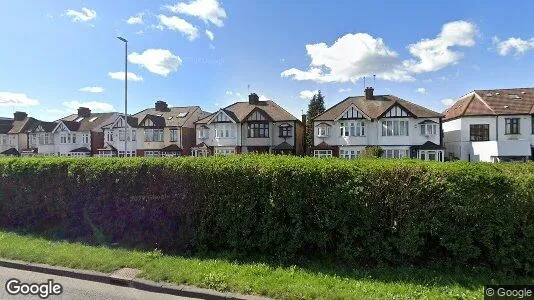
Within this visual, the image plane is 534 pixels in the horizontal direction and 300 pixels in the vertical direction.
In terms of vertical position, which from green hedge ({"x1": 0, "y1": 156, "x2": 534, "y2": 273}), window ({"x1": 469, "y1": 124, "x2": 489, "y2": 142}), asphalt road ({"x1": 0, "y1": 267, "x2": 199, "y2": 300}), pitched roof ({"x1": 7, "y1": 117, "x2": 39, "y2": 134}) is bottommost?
asphalt road ({"x1": 0, "y1": 267, "x2": 199, "y2": 300})

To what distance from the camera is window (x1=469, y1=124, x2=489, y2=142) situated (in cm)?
3325

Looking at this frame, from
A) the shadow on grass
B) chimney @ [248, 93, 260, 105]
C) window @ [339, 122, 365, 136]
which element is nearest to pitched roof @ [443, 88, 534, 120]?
window @ [339, 122, 365, 136]

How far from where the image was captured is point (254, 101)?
41.5 meters

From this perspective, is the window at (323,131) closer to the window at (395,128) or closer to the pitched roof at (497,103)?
the window at (395,128)

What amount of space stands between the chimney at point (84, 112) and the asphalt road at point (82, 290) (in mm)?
52268

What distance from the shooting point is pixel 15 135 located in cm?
5316

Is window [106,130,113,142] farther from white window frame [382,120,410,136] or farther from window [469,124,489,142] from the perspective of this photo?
window [469,124,489,142]

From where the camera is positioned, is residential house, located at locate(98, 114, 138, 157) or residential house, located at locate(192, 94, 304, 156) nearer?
residential house, located at locate(192, 94, 304, 156)

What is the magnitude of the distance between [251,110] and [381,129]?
14654 mm

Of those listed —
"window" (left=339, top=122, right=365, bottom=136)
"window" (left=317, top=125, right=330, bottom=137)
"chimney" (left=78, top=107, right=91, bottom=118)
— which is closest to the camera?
"window" (left=339, top=122, right=365, bottom=136)

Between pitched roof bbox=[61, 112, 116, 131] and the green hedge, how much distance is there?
4494 centimetres

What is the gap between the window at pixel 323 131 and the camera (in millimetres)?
36094

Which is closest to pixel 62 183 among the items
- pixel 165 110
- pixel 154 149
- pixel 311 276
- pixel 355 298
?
pixel 311 276

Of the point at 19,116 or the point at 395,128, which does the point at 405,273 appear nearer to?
the point at 395,128
